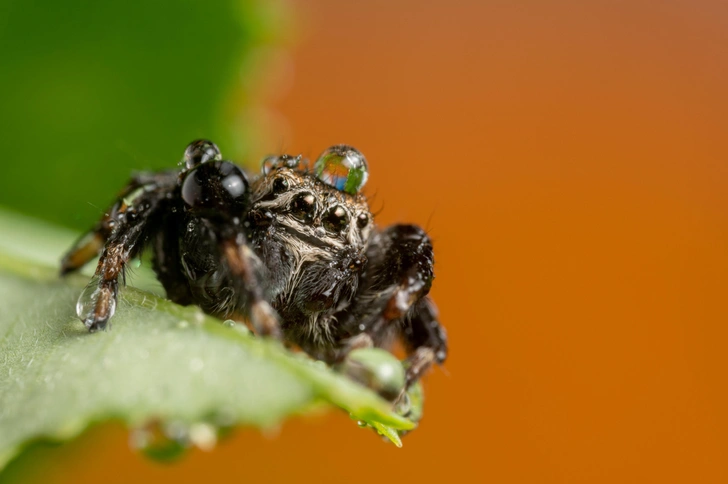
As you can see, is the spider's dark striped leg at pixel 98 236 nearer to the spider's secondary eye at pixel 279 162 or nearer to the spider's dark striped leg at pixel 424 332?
the spider's secondary eye at pixel 279 162

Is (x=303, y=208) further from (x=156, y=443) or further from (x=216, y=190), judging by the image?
(x=156, y=443)

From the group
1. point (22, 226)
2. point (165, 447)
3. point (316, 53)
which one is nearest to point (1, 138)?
point (22, 226)

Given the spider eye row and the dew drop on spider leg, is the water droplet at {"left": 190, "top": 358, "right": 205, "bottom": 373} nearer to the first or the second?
the dew drop on spider leg

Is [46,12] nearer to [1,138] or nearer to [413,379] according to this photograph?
[1,138]

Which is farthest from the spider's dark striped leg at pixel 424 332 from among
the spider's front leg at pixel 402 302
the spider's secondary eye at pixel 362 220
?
the spider's secondary eye at pixel 362 220

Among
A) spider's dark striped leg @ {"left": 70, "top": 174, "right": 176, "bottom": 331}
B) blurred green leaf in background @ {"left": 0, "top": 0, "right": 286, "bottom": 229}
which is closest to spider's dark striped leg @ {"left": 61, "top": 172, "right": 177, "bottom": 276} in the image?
spider's dark striped leg @ {"left": 70, "top": 174, "right": 176, "bottom": 331}

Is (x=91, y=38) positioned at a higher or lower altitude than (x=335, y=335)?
higher

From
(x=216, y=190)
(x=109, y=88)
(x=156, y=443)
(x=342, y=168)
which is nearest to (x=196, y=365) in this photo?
(x=156, y=443)
